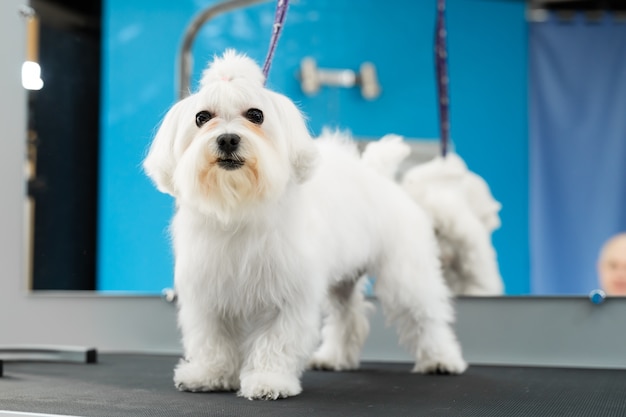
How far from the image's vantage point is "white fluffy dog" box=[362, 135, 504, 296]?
291cm

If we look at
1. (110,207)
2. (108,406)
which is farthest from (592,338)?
(110,207)

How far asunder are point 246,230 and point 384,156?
0.84 m

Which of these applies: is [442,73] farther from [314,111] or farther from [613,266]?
[613,266]

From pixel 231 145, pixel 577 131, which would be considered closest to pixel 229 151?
pixel 231 145

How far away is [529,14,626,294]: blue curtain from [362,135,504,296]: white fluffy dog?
42cm

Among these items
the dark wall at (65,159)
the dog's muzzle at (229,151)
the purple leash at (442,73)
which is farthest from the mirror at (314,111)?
the dog's muzzle at (229,151)

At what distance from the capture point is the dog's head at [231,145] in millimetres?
1770

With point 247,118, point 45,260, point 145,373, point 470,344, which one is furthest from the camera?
point 45,260

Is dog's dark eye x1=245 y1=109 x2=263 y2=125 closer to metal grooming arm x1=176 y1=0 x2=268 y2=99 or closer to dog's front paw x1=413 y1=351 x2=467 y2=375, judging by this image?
dog's front paw x1=413 y1=351 x2=467 y2=375

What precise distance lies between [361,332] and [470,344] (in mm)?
379

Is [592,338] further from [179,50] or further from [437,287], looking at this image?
[179,50]

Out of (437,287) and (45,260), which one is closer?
(437,287)

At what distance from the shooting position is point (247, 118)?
1.85 meters

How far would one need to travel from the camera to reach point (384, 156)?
262 cm
